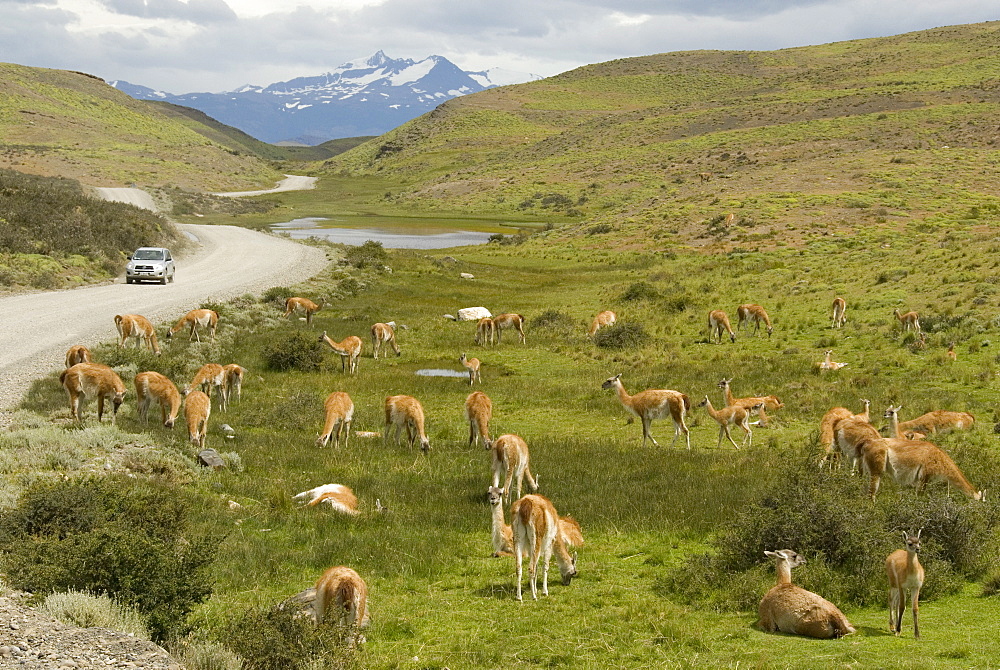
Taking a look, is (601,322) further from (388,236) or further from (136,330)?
(388,236)

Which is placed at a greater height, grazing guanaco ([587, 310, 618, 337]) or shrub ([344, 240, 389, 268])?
shrub ([344, 240, 389, 268])

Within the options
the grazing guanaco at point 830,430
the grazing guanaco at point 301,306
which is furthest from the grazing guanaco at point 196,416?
the grazing guanaco at point 301,306

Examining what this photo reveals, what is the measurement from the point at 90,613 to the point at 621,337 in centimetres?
2557

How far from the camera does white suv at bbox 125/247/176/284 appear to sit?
40344mm

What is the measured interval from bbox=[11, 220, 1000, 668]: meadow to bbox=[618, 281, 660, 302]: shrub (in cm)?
238

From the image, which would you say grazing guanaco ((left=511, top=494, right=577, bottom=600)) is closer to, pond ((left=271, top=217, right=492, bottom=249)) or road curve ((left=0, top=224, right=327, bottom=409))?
road curve ((left=0, top=224, right=327, bottom=409))

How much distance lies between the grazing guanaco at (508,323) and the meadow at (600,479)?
0.76m

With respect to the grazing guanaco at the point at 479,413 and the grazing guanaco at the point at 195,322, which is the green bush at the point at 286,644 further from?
the grazing guanaco at the point at 195,322

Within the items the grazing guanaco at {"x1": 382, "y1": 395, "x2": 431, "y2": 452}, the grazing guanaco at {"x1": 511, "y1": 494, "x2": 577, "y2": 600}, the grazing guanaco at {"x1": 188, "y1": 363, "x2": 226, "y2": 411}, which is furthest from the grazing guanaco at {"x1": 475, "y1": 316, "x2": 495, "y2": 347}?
the grazing guanaco at {"x1": 511, "y1": 494, "x2": 577, "y2": 600}

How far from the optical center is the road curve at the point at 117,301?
74.7 ft

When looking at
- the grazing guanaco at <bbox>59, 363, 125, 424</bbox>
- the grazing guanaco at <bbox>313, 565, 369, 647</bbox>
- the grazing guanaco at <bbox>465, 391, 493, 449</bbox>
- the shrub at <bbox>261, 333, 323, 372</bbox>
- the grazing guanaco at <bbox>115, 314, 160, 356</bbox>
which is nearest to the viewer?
the grazing guanaco at <bbox>313, 565, 369, 647</bbox>

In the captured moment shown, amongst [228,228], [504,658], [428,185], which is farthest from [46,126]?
[504,658]

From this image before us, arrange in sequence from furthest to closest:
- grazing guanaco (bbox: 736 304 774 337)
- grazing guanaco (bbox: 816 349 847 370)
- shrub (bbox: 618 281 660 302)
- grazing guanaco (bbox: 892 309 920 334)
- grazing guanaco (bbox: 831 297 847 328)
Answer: shrub (bbox: 618 281 660 302) < grazing guanaco (bbox: 736 304 774 337) < grazing guanaco (bbox: 831 297 847 328) < grazing guanaco (bbox: 892 309 920 334) < grazing guanaco (bbox: 816 349 847 370)

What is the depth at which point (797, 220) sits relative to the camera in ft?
200
